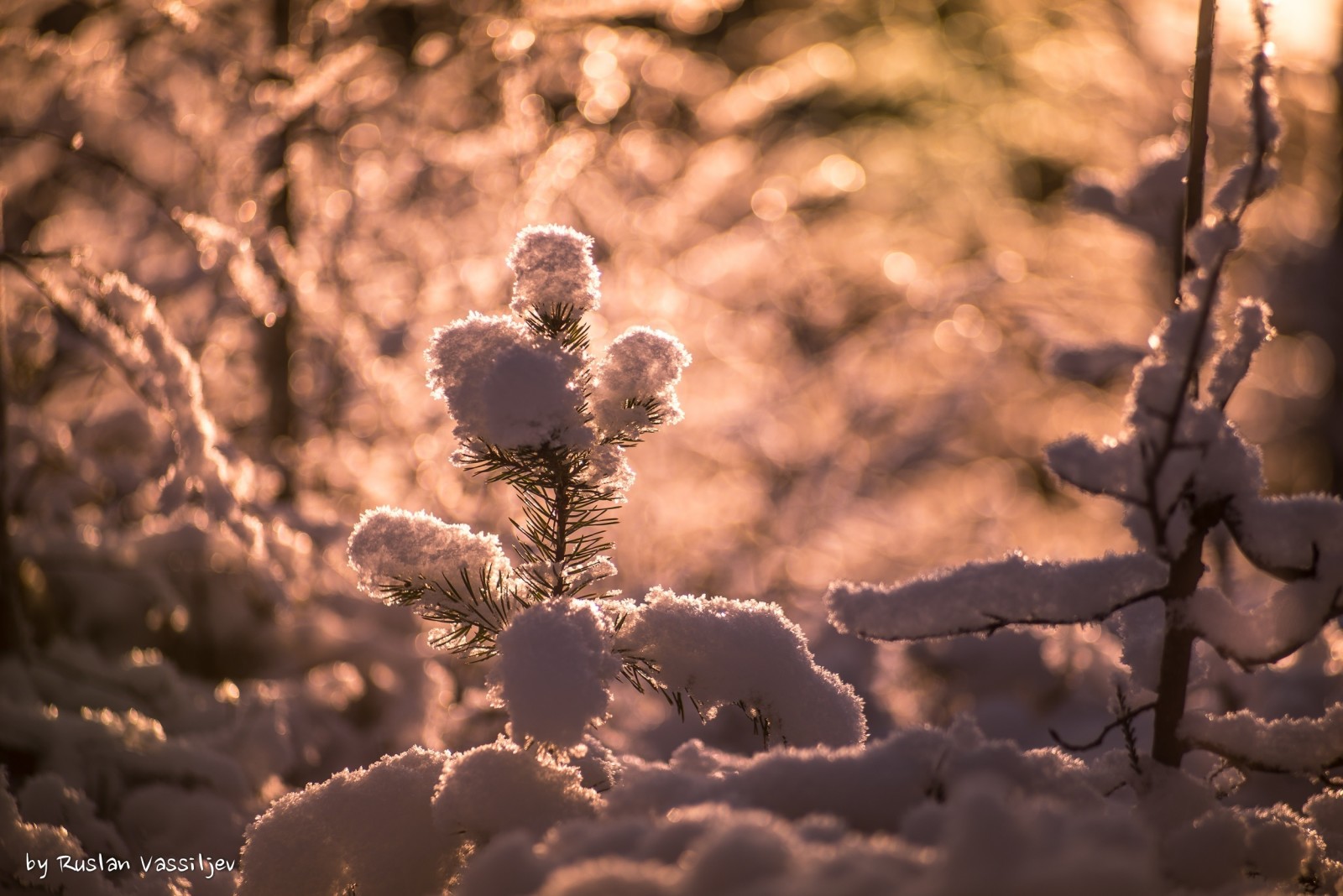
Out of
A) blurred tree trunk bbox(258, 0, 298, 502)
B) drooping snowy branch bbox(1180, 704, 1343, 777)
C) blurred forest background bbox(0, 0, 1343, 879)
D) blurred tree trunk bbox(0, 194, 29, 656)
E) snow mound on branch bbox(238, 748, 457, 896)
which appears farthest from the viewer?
blurred tree trunk bbox(258, 0, 298, 502)

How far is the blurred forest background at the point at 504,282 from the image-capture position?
147 inches

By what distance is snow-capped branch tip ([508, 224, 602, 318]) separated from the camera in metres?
1.78

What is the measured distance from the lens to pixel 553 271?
5.84 feet

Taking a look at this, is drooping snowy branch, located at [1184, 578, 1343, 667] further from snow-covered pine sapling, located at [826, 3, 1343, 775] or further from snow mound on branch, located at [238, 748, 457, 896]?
snow mound on branch, located at [238, 748, 457, 896]

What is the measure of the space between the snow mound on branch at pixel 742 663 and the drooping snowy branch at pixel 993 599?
7.3 inches

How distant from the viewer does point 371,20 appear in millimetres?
6836

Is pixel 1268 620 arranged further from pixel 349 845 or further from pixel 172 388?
pixel 172 388

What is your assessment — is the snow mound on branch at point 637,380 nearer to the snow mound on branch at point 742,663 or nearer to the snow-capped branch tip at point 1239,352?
the snow mound on branch at point 742,663

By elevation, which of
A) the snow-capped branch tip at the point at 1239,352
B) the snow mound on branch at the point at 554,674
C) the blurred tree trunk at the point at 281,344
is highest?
the blurred tree trunk at the point at 281,344

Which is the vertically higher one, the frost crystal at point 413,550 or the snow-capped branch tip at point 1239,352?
the snow-capped branch tip at point 1239,352

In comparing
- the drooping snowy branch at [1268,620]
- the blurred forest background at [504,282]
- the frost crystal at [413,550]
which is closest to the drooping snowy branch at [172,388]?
the blurred forest background at [504,282]

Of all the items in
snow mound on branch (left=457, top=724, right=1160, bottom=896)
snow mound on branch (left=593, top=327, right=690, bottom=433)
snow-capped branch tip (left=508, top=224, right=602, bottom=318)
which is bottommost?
snow mound on branch (left=457, top=724, right=1160, bottom=896)

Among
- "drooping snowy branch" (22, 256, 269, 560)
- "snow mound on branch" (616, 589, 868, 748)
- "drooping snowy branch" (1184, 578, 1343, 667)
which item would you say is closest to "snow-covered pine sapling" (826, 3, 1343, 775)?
"drooping snowy branch" (1184, 578, 1343, 667)

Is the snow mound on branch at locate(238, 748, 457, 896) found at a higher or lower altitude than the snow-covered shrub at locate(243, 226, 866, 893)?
lower
